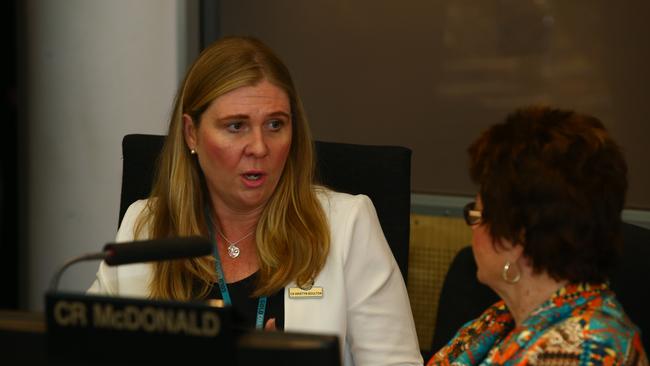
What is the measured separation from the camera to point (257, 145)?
81.4 inches

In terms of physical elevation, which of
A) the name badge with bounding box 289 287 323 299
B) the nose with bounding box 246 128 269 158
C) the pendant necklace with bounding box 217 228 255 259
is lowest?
the name badge with bounding box 289 287 323 299

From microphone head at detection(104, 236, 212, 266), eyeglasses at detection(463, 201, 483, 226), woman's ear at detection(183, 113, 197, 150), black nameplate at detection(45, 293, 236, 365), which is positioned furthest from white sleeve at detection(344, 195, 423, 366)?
black nameplate at detection(45, 293, 236, 365)

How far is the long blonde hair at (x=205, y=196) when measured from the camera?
2119 mm

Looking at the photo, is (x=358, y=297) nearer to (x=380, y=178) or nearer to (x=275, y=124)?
(x=380, y=178)

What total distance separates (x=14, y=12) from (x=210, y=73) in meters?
1.68

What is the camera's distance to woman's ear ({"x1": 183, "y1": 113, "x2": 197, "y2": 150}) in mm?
2213

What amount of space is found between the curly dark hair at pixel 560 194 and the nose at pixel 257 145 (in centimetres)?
66

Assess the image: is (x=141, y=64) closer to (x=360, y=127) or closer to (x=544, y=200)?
(x=360, y=127)

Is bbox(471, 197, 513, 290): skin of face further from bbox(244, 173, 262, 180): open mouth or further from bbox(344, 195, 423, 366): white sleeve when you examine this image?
bbox(244, 173, 262, 180): open mouth

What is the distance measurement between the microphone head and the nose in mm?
837

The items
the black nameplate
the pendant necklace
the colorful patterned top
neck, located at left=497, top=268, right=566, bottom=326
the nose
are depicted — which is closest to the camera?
the black nameplate

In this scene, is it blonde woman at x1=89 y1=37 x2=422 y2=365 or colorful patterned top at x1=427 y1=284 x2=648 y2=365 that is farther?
blonde woman at x1=89 y1=37 x2=422 y2=365

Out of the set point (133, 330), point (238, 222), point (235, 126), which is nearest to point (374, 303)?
point (238, 222)

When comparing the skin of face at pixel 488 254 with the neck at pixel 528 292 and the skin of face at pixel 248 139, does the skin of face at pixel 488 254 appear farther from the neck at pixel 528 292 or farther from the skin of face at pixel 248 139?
the skin of face at pixel 248 139
